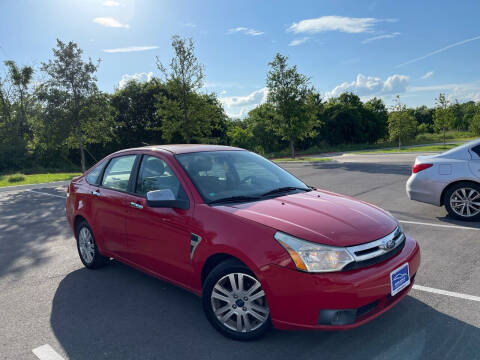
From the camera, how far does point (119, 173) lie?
4.43 meters

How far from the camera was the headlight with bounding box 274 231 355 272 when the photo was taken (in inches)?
104

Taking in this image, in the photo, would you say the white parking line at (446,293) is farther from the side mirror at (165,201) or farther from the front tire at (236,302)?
the side mirror at (165,201)

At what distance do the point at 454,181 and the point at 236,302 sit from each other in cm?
537

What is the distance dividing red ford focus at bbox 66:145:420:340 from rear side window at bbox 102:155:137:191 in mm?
25

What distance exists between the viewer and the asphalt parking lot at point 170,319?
9.36 feet

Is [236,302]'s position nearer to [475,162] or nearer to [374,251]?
[374,251]

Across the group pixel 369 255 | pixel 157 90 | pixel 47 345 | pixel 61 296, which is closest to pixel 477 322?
pixel 369 255

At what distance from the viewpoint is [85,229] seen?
4.92 metres

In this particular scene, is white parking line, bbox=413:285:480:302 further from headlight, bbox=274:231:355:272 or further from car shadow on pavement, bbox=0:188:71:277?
car shadow on pavement, bbox=0:188:71:277

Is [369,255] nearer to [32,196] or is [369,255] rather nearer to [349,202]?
[349,202]

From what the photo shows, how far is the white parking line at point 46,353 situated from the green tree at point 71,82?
18529mm

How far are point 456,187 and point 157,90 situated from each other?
38.2 m

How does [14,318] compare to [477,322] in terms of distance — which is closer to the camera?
[477,322]

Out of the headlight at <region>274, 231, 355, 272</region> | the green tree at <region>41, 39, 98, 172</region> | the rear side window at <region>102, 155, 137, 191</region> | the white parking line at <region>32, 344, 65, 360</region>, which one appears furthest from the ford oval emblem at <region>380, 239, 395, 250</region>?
the green tree at <region>41, 39, 98, 172</region>
